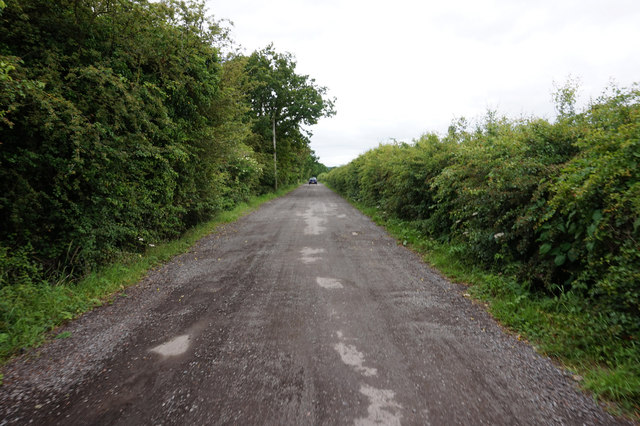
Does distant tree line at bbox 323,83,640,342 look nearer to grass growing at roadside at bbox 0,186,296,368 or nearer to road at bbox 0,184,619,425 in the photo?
road at bbox 0,184,619,425

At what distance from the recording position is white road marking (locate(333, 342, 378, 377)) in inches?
97.5

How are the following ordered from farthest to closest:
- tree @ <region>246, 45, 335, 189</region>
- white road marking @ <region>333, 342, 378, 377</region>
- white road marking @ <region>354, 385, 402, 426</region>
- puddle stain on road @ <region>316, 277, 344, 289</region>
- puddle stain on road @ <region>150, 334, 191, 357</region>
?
tree @ <region>246, 45, 335, 189</region>
puddle stain on road @ <region>316, 277, 344, 289</region>
puddle stain on road @ <region>150, 334, 191, 357</region>
white road marking @ <region>333, 342, 378, 377</region>
white road marking @ <region>354, 385, 402, 426</region>

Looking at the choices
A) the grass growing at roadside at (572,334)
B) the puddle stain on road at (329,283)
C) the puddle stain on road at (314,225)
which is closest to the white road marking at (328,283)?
the puddle stain on road at (329,283)

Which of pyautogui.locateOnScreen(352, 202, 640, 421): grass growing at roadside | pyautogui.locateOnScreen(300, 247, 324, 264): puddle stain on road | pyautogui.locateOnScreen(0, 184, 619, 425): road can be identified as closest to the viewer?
pyautogui.locateOnScreen(0, 184, 619, 425): road

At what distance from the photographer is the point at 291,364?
102 inches

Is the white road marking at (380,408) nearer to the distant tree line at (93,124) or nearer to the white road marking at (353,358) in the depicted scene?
the white road marking at (353,358)

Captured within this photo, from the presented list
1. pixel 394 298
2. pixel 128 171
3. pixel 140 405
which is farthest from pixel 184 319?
pixel 128 171

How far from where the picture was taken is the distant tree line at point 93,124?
3900mm

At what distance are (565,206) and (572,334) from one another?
4.70ft

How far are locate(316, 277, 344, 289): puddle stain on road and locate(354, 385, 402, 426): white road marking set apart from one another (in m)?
2.13

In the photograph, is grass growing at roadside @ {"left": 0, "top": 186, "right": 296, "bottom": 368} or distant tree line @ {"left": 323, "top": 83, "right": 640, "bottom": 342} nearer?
distant tree line @ {"left": 323, "top": 83, "right": 640, "bottom": 342}

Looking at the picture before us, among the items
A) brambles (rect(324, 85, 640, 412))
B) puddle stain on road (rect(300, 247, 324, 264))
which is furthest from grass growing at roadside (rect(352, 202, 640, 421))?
puddle stain on road (rect(300, 247, 324, 264))

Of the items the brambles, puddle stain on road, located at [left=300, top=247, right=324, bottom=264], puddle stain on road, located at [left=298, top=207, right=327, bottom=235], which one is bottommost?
puddle stain on road, located at [left=300, top=247, right=324, bottom=264]

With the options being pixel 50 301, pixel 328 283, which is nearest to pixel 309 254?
pixel 328 283
